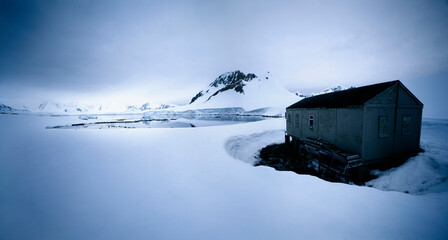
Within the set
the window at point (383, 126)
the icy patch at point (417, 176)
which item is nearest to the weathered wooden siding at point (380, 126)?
the window at point (383, 126)

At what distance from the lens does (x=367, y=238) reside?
11.8ft

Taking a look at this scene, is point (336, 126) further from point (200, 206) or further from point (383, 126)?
point (200, 206)

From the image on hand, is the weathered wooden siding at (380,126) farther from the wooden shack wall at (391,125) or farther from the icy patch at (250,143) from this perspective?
the icy patch at (250,143)

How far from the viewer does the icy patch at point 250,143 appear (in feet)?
50.6

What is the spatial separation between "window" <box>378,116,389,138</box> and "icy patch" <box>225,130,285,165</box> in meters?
9.13

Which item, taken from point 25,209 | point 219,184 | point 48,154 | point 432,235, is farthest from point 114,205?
point 48,154

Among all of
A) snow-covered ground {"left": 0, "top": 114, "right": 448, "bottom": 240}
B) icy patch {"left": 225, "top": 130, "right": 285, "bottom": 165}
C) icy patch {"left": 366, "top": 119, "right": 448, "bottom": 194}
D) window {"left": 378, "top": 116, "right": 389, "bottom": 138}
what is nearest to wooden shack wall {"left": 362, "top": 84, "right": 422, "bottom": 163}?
window {"left": 378, "top": 116, "right": 389, "bottom": 138}

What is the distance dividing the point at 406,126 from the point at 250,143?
41.1 ft

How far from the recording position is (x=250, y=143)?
733 inches

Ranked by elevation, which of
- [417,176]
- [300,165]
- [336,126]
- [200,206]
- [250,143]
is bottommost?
[300,165]

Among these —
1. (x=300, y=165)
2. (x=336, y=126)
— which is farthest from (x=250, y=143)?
(x=336, y=126)

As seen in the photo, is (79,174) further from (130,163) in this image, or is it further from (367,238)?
(367,238)

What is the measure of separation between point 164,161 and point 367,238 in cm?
843

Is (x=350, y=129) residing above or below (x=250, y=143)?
above
